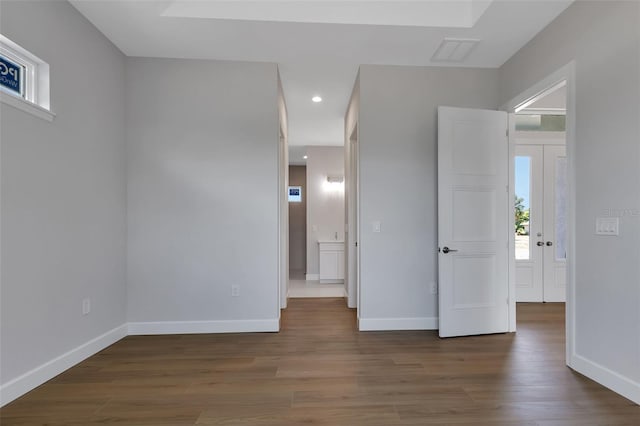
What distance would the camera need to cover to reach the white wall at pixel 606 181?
222 centimetres

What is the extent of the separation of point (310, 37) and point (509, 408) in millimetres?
3150

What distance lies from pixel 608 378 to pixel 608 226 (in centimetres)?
101

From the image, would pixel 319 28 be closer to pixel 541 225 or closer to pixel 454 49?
pixel 454 49

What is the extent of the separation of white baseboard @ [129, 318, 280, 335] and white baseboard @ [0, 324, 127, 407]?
0.23 m

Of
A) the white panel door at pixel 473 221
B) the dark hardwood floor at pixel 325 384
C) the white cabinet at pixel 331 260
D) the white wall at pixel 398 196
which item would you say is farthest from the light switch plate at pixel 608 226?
the white cabinet at pixel 331 260

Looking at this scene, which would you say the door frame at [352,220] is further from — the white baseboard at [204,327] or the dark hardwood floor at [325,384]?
the white baseboard at [204,327]

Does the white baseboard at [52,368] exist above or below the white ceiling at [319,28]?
below

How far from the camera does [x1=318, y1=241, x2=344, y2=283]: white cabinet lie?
659cm

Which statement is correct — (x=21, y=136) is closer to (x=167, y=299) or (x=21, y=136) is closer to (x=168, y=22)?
(x=168, y=22)

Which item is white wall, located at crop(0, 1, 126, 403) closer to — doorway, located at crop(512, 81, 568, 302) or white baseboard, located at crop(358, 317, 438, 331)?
white baseboard, located at crop(358, 317, 438, 331)

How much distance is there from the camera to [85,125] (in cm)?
295

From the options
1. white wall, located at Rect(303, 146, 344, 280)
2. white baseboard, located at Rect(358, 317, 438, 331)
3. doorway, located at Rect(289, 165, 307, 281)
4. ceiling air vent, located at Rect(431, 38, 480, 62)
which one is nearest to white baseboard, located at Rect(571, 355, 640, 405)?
white baseboard, located at Rect(358, 317, 438, 331)

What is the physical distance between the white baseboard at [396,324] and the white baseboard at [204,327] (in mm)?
907

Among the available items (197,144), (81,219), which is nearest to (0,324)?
(81,219)
